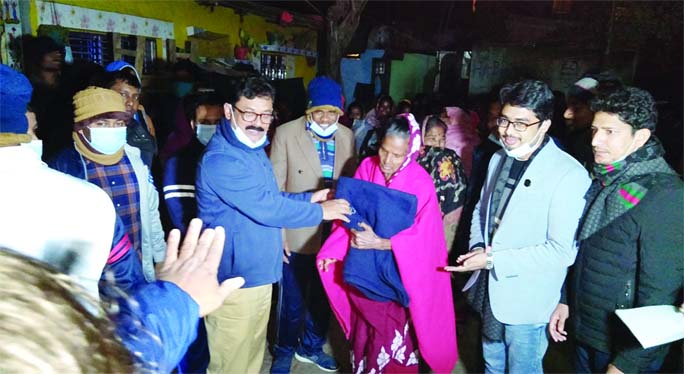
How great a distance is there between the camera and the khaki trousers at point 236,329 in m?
2.42

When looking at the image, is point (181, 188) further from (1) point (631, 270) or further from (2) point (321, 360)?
(1) point (631, 270)

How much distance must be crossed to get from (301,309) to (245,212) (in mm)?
1191

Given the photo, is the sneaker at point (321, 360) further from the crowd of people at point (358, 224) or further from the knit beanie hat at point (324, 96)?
the knit beanie hat at point (324, 96)

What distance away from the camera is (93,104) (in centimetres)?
231

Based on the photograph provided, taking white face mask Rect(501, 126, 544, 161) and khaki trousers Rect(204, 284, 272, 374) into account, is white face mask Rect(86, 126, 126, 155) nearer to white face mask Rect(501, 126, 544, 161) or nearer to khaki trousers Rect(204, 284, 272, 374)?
khaki trousers Rect(204, 284, 272, 374)

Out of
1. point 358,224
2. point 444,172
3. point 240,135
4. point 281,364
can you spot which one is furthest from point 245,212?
point 444,172

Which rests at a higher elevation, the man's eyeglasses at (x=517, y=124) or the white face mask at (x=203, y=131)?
the man's eyeglasses at (x=517, y=124)

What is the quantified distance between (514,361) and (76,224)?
2.16 metres

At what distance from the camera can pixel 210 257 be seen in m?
1.30

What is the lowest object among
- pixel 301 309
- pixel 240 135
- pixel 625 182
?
pixel 301 309

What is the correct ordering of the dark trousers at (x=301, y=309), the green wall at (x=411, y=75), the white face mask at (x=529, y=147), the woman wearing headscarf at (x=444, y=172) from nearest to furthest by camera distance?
the white face mask at (x=529, y=147), the dark trousers at (x=301, y=309), the woman wearing headscarf at (x=444, y=172), the green wall at (x=411, y=75)

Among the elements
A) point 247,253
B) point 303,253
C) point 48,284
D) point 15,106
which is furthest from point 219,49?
point 48,284

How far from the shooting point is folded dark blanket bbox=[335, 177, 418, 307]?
241 centimetres

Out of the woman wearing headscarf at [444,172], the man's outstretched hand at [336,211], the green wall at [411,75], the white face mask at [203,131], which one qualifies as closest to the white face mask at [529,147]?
the man's outstretched hand at [336,211]
